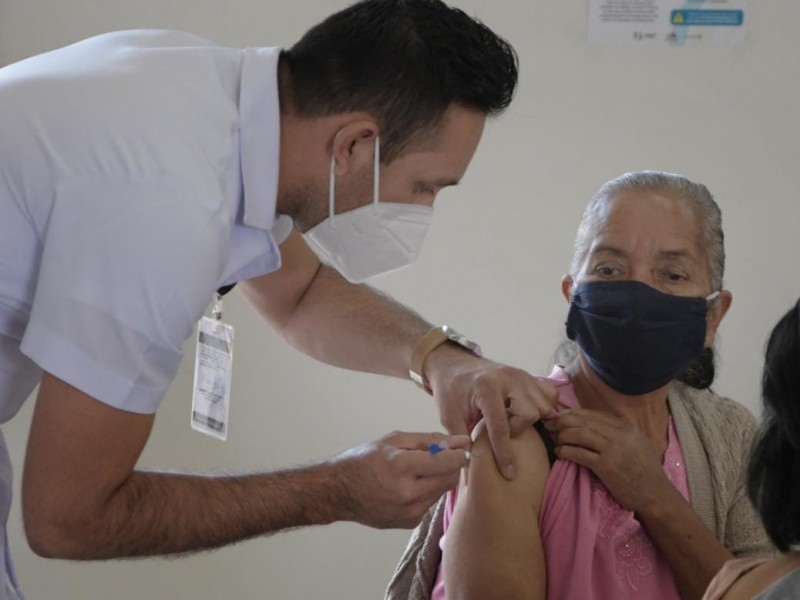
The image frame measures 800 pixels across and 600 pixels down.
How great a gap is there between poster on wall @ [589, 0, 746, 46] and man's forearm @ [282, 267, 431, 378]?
1.24 m

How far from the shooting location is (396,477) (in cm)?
144

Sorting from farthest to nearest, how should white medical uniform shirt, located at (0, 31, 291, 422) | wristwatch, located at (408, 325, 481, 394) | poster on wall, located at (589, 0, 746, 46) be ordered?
1. poster on wall, located at (589, 0, 746, 46)
2. wristwatch, located at (408, 325, 481, 394)
3. white medical uniform shirt, located at (0, 31, 291, 422)

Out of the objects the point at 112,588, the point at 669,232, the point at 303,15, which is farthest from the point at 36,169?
the point at 112,588

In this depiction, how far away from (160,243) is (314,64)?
398mm

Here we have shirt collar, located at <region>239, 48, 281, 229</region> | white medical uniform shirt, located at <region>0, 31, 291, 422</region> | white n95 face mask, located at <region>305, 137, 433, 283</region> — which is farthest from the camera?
white n95 face mask, located at <region>305, 137, 433, 283</region>

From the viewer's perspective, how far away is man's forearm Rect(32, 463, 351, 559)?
1317 millimetres

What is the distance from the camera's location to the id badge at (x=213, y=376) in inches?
77.2

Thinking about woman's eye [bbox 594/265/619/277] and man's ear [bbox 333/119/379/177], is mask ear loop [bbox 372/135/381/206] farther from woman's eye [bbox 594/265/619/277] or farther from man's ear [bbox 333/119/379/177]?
woman's eye [bbox 594/265/619/277]

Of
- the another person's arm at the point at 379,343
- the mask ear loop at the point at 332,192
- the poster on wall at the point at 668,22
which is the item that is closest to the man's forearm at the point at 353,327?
the another person's arm at the point at 379,343

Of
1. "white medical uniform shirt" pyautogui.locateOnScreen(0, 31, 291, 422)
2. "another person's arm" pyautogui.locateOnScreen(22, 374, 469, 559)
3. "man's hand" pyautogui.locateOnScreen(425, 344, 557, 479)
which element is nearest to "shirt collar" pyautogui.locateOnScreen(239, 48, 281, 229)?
"white medical uniform shirt" pyautogui.locateOnScreen(0, 31, 291, 422)

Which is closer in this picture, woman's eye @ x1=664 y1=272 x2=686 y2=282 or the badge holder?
woman's eye @ x1=664 y1=272 x2=686 y2=282

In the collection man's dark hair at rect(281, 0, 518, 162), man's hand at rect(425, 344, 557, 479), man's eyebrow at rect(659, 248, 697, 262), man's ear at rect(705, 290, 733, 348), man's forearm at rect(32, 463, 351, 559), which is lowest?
man's forearm at rect(32, 463, 351, 559)

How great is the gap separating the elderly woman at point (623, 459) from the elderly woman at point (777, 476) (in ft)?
1.39

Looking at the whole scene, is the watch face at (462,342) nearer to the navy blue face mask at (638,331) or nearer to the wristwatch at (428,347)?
the wristwatch at (428,347)
